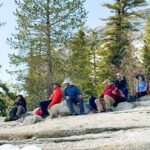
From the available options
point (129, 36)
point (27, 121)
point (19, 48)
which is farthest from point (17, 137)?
point (129, 36)

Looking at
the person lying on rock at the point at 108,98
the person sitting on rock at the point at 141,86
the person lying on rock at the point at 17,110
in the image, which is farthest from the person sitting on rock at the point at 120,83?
the person lying on rock at the point at 17,110

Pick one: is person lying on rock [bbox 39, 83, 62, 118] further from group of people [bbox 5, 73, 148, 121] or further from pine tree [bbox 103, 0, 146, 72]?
pine tree [bbox 103, 0, 146, 72]

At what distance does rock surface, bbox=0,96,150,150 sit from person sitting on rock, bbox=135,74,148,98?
1670 millimetres

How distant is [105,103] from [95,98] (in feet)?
2.54

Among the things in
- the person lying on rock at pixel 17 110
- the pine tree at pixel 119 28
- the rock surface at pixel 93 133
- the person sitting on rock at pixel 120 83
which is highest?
the pine tree at pixel 119 28

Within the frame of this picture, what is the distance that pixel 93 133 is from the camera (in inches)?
489

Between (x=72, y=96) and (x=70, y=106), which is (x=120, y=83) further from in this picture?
(x=70, y=106)

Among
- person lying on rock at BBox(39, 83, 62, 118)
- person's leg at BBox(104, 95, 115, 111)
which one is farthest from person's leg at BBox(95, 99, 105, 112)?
person lying on rock at BBox(39, 83, 62, 118)

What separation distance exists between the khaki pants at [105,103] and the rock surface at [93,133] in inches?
27.2

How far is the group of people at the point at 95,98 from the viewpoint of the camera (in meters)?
16.4

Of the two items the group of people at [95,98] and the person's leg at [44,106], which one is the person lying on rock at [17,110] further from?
the person's leg at [44,106]

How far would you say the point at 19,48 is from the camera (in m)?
29.5

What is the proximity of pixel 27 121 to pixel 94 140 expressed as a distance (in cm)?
558

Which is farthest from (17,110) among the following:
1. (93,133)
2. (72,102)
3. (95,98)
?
(93,133)
